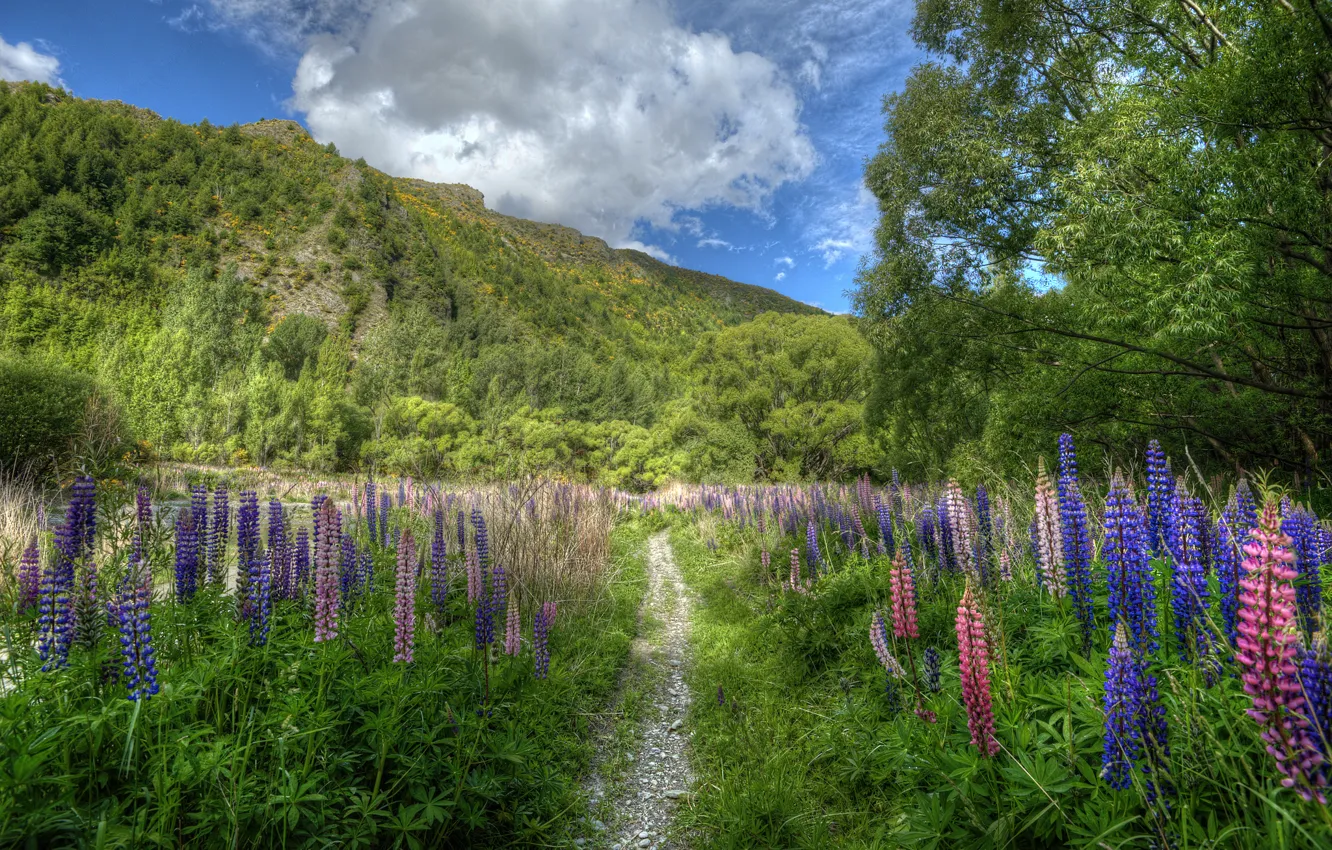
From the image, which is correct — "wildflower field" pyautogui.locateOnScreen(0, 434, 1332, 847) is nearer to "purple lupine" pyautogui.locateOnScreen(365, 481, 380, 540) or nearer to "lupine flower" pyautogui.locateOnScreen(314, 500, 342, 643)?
"lupine flower" pyautogui.locateOnScreen(314, 500, 342, 643)

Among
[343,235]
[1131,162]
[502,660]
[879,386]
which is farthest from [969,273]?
[343,235]

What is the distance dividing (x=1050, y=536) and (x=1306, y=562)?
1078mm

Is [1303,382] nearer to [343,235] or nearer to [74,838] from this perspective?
[74,838]

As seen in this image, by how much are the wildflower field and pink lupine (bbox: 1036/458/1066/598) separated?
0.02 m

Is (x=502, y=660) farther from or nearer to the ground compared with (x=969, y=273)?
nearer to the ground

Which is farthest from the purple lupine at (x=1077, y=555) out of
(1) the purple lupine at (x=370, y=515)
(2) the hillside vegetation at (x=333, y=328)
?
(1) the purple lupine at (x=370, y=515)

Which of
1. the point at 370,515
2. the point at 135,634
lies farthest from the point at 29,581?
the point at 370,515

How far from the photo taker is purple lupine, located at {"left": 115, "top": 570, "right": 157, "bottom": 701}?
2.12 meters

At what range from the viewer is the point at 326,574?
8.86 feet

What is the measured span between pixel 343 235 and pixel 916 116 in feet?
261

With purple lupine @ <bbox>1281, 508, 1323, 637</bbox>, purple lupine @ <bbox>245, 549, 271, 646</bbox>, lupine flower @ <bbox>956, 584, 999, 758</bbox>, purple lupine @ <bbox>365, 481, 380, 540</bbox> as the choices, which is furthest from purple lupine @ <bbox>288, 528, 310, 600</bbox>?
purple lupine @ <bbox>1281, 508, 1323, 637</bbox>

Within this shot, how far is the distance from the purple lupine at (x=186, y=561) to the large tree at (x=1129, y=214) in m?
11.9

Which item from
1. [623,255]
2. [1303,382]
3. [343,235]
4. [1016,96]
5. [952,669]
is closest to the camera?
[952,669]

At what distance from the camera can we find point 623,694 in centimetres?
528
